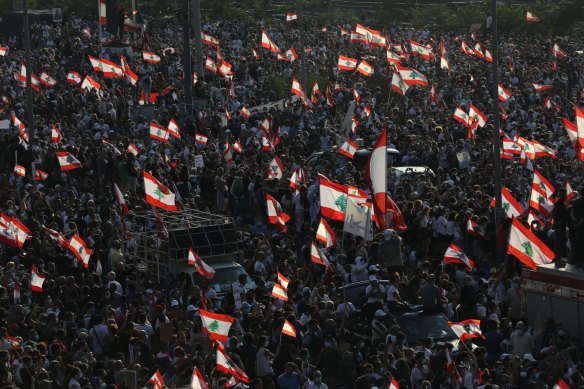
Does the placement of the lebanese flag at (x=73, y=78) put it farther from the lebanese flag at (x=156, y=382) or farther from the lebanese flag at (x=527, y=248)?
the lebanese flag at (x=156, y=382)

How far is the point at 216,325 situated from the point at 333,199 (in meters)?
5.76

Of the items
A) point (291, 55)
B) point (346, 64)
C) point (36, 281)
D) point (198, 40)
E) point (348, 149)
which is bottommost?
point (291, 55)

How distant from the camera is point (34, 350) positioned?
76.4 ft

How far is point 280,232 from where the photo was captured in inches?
1232

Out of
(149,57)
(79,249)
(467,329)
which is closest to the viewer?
(467,329)

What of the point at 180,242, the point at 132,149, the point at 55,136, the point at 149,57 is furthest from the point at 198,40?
the point at 180,242

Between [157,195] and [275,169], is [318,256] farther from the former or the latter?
[275,169]

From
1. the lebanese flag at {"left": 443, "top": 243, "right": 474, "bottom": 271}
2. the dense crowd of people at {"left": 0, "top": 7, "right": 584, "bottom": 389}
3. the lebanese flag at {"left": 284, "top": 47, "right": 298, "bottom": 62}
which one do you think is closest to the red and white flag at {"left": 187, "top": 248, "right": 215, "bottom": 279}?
the dense crowd of people at {"left": 0, "top": 7, "right": 584, "bottom": 389}

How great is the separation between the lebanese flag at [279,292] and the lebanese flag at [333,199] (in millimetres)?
3180

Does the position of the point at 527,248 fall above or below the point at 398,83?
above

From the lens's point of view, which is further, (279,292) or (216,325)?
(279,292)

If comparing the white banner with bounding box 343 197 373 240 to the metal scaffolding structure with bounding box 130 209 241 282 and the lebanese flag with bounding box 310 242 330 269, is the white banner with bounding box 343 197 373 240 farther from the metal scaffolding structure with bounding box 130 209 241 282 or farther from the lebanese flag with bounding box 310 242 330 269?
the metal scaffolding structure with bounding box 130 209 241 282

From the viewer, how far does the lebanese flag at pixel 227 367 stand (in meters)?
21.7

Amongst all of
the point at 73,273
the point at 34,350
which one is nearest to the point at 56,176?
the point at 73,273
